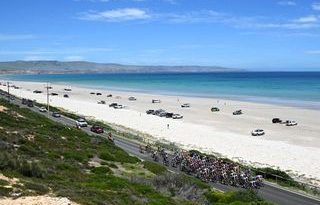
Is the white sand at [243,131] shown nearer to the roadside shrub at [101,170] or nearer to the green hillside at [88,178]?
the green hillside at [88,178]

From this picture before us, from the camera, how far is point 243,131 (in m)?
62.6

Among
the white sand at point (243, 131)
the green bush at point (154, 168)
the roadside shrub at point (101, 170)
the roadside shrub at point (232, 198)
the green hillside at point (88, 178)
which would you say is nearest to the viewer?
the green hillside at point (88, 178)

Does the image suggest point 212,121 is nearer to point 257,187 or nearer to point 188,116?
point 188,116

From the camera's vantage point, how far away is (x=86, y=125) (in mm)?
56406

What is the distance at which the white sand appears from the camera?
41.2 m

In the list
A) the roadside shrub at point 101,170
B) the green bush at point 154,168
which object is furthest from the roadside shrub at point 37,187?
the green bush at point 154,168

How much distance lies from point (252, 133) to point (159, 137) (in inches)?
475

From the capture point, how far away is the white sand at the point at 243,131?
41.2 metres

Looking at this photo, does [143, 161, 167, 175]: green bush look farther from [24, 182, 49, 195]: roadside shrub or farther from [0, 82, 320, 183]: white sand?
[24, 182, 49, 195]: roadside shrub

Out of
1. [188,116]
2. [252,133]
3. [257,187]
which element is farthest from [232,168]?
[188,116]

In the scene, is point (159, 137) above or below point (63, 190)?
below

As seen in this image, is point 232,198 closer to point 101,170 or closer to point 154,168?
point 101,170

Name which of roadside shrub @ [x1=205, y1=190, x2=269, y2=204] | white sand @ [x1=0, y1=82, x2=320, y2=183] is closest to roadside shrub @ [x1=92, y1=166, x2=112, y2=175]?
roadside shrub @ [x1=205, y1=190, x2=269, y2=204]

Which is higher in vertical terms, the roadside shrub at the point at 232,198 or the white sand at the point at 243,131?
the roadside shrub at the point at 232,198
